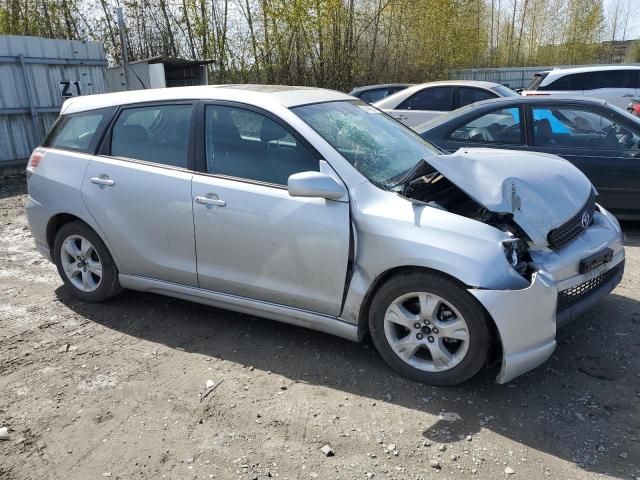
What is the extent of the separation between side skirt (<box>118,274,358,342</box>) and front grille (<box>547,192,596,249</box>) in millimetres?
1249

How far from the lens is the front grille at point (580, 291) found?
3.23 metres

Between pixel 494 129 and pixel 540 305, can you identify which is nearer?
pixel 540 305

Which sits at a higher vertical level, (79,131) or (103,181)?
(79,131)

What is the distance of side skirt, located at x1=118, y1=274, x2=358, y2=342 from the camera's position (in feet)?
11.4

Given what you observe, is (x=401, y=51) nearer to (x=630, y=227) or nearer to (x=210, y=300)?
(x=630, y=227)

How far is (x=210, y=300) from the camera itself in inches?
155

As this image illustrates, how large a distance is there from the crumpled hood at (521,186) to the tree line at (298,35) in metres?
10.8

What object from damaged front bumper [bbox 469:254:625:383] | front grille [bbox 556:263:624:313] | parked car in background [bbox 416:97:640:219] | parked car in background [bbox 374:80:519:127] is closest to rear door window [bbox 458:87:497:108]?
parked car in background [bbox 374:80:519:127]

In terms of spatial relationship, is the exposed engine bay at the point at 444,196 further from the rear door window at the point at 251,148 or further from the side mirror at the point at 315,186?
the rear door window at the point at 251,148

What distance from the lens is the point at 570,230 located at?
3.40 meters

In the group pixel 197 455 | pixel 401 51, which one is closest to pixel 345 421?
pixel 197 455

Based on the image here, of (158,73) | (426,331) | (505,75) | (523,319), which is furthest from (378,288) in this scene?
(505,75)

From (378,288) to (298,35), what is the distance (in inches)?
615

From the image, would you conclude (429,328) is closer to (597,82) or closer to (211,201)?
(211,201)
